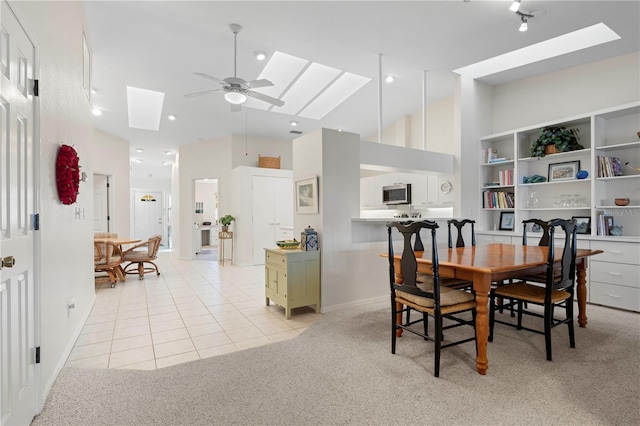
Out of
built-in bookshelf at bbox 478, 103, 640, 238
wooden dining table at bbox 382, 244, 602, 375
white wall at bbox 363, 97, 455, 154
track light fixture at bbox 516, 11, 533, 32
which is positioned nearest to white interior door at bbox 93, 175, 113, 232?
white wall at bbox 363, 97, 455, 154

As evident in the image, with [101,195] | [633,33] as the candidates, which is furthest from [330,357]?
[101,195]

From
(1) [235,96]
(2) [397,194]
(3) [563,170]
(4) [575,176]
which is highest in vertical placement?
(1) [235,96]

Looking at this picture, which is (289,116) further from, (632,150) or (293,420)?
(293,420)

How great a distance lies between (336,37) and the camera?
378 centimetres

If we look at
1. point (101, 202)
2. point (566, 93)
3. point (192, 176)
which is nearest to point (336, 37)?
point (566, 93)

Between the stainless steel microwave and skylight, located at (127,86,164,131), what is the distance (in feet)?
14.9

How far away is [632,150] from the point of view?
13.2ft

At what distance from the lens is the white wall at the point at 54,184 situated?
6.64 feet

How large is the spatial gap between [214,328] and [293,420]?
5.80ft

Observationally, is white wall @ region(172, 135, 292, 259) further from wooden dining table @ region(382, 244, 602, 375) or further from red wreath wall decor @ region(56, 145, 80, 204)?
wooden dining table @ region(382, 244, 602, 375)

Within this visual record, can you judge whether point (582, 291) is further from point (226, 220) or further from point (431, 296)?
point (226, 220)

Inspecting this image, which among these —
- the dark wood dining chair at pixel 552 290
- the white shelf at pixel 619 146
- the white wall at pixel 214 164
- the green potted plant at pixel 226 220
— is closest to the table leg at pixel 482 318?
the dark wood dining chair at pixel 552 290

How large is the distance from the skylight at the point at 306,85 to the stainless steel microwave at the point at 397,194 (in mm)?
1902

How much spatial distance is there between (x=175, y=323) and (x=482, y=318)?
299 cm
